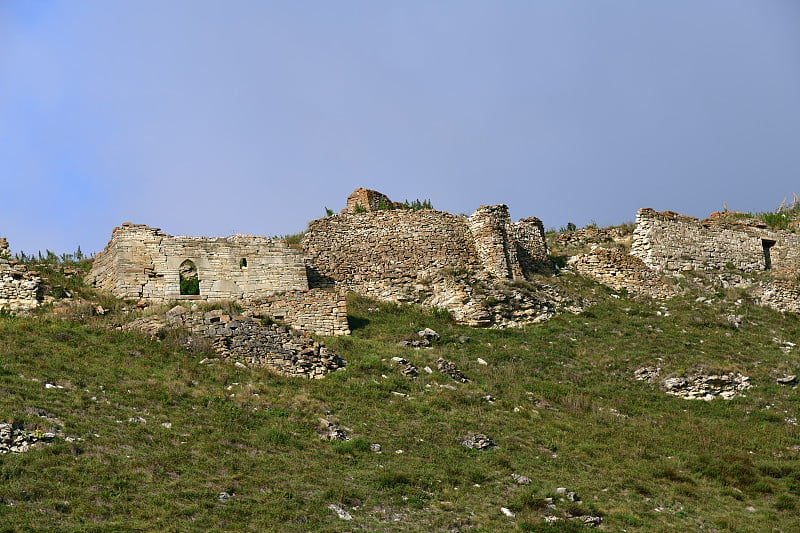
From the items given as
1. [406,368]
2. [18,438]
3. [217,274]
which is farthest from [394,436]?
[217,274]

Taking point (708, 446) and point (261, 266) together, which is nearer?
point (708, 446)

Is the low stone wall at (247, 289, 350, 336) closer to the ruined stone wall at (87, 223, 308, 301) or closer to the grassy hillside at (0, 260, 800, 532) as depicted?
the grassy hillside at (0, 260, 800, 532)

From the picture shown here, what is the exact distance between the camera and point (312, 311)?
26.7 m

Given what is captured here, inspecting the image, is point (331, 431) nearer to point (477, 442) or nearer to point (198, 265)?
point (477, 442)

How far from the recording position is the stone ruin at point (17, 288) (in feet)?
82.7

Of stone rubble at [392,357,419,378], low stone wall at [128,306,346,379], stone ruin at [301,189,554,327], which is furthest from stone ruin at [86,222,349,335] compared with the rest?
stone rubble at [392,357,419,378]

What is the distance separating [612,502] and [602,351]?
34.9 feet

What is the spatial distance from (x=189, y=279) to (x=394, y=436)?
11.9 meters

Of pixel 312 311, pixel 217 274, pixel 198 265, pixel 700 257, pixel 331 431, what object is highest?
pixel 198 265

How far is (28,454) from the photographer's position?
1489 centimetres

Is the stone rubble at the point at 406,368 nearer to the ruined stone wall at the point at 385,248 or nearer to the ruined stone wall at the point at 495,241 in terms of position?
the ruined stone wall at the point at 385,248

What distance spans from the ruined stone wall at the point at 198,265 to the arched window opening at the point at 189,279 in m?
0.28

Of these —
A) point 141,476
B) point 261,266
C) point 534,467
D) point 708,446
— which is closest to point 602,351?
point 708,446

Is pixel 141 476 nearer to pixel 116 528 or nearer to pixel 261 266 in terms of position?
pixel 116 528
